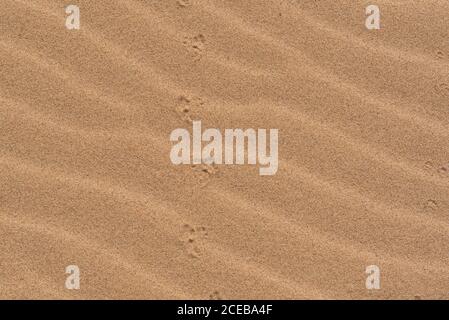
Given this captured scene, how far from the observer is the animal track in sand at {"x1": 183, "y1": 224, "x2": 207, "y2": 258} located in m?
2.14

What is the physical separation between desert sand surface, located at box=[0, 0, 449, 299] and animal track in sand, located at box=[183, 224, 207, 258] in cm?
1

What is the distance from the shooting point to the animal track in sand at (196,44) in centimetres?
221

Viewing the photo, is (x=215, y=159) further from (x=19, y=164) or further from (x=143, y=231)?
(x=19, y=164)

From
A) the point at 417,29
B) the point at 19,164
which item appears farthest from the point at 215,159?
the point at 417,29

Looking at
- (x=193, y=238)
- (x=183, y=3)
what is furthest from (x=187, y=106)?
(x=193, y=238)

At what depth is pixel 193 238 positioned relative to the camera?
2148mm

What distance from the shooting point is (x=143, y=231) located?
7.02 feet

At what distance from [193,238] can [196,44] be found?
80cm

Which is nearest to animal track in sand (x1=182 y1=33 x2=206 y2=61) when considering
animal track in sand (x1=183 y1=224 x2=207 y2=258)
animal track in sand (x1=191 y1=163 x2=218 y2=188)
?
animal track in sand (x1=191 y1=163 x2=218 y2=188)

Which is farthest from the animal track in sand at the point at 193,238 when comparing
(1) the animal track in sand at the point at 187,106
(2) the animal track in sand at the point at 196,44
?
(2) the animal track in sand at the point at 196,44

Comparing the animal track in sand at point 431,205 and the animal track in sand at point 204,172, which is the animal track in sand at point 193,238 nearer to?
the animal track in sand at point 204,172

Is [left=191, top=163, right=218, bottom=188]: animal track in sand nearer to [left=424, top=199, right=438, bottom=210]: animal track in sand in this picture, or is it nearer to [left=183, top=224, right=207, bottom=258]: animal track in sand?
[left=183, top=224, right=207, bottom=258]: animal track in sand

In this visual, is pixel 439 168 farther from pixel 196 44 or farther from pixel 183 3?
pixel 183 3

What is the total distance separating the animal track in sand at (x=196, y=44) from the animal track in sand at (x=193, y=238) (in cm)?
70
